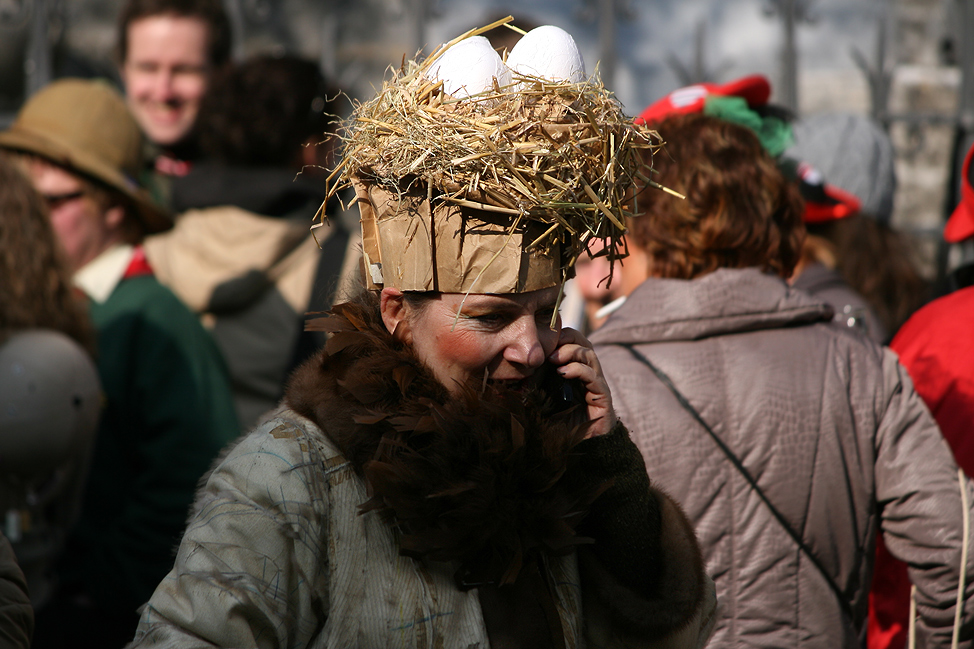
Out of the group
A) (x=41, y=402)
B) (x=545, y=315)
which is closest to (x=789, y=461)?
(x=545, y=315)

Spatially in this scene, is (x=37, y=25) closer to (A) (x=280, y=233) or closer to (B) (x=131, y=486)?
(A) (x=280, y=233)

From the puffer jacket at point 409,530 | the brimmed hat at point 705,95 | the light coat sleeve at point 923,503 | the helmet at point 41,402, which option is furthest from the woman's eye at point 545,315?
the helmet at point 41,402

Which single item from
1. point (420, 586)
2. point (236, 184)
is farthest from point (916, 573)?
point (236, 184)

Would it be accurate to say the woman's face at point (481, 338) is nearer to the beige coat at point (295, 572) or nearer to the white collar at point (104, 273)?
the beige coat at point (295, 572)

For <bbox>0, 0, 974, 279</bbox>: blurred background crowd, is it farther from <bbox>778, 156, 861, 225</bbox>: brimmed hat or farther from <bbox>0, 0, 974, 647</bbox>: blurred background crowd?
<bbox>778, 156, 861, 225</bbox>: brimmed hat

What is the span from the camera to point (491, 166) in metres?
1.72

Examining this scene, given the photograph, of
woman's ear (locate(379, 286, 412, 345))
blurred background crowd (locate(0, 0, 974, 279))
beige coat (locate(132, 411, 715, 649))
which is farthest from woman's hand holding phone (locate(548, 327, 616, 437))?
blurred background crowd (locate(0, 0, 974, 279))

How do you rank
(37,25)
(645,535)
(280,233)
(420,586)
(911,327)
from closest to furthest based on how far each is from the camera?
(420,586) < (645,535) < (911,327) < (280,233) < (37,25)

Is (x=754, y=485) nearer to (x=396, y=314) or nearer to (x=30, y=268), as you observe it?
(x=396, y=314)

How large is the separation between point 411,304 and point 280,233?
2.34 m

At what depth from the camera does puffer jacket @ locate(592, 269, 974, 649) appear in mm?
2387

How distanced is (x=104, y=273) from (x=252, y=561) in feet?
8.55

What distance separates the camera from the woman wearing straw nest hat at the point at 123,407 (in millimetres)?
3457

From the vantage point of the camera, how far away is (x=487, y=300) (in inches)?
71.1
